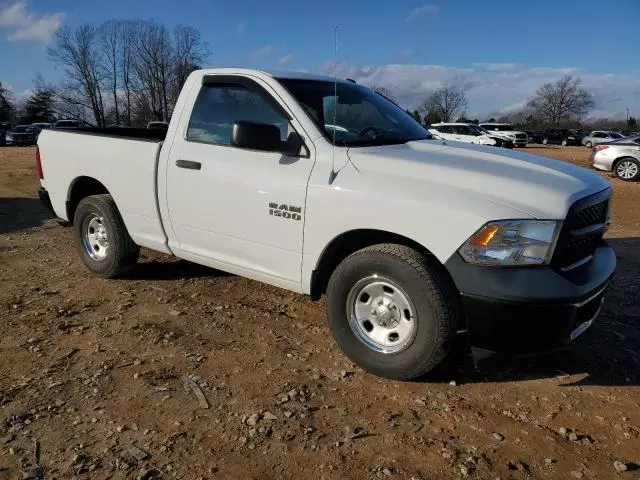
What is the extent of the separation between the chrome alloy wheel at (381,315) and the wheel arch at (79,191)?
3041mm

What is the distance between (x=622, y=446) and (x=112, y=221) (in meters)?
4.31

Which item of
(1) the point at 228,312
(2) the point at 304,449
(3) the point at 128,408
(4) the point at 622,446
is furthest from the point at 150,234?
(4) the point at 622,446

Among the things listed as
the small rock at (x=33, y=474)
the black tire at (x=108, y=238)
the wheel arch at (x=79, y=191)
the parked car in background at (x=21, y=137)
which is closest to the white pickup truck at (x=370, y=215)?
the black tire at (x=108, y=238)

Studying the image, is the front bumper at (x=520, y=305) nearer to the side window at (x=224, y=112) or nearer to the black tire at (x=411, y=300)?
the black tire at (x=411, y=300)

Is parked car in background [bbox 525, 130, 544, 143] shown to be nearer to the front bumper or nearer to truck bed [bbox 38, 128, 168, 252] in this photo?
truck bed [bbox 38, 128, 168, 252]

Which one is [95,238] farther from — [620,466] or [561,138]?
[561,138]

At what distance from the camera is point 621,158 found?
16.0m

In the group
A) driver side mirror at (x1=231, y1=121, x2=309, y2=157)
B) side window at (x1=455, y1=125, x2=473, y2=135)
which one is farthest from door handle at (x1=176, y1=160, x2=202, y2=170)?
side window at (x1=455, y1=125, x2=473, y2=135)

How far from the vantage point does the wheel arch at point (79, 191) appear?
5250 mm

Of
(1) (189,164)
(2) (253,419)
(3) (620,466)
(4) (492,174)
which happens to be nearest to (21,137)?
(1) (189,164)

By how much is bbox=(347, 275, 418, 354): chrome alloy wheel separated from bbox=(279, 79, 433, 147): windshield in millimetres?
1010

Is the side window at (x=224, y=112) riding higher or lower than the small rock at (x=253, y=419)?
higher

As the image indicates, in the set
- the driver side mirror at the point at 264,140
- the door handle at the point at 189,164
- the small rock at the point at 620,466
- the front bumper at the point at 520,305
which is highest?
the driver side mirror at the point at 264,140

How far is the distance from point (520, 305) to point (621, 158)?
1569 cm
